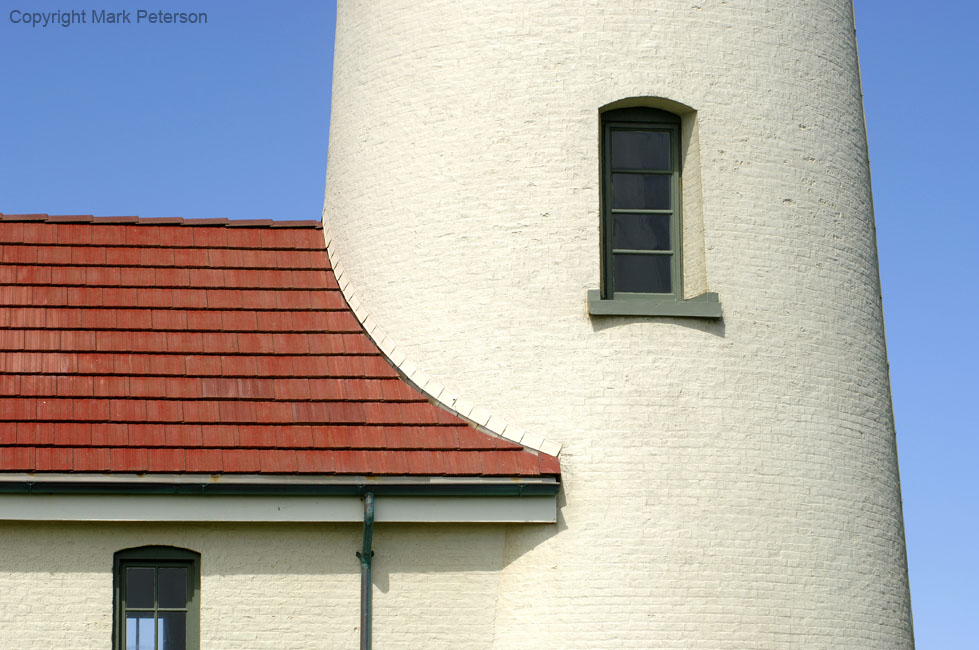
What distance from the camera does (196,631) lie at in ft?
44.0

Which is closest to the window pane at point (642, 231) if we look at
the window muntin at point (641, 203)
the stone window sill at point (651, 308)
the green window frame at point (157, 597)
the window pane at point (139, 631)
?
the window muntin at point (641, 203)

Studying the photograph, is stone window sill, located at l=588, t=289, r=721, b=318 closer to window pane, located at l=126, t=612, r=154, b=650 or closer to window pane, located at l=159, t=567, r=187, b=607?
window pane, located at l=159, t=567, r=187, b=607

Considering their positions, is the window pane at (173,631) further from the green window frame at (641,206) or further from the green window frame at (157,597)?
the green window frame at (641,206)

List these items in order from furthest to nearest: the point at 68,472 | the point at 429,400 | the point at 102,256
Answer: the point at 102,256
the point at 429,400
the point at 68,472

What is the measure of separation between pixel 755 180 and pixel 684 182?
2.08 ft

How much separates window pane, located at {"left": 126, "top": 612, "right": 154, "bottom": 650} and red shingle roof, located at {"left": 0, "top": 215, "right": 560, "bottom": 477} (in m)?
1.24

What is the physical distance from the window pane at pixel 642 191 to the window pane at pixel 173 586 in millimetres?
4935

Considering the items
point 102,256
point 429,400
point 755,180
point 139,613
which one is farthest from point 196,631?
point 755,180

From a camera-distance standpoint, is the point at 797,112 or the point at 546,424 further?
the point at 797,112

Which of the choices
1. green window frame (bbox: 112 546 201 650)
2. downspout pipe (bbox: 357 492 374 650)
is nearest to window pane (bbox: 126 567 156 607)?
green window frame (bbox: 112 546 201 650)

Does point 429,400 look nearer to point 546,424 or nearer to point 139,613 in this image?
point 546,424

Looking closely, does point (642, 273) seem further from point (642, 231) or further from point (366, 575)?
A: point (366, 575)

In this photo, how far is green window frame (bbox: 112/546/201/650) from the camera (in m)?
13.4

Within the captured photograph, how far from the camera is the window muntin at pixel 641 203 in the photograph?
14486mm
